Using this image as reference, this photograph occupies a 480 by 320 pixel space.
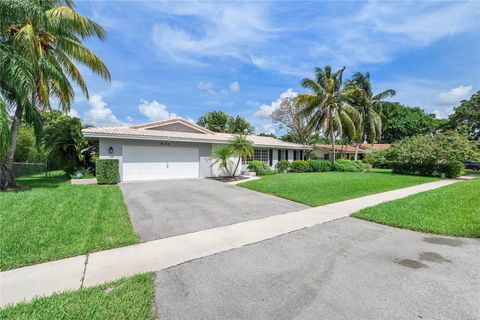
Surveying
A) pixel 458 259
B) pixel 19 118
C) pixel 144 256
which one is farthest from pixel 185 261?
pixel 19 118

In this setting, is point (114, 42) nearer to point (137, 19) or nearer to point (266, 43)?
point (137, 19)

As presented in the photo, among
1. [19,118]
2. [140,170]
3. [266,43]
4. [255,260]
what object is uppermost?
[266,43]

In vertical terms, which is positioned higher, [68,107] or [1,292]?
[68,107]

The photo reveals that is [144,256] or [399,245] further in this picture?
[399,245]

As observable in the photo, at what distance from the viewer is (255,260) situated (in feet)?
12.2

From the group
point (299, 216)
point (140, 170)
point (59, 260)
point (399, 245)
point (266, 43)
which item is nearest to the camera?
point (59, 260)

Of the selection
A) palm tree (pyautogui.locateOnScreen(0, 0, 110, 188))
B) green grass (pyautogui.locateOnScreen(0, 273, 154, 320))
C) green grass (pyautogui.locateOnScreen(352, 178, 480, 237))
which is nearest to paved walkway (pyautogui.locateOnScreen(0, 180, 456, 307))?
green grass (pyautogui.locateOnScreen(0, 273, 154, 320))

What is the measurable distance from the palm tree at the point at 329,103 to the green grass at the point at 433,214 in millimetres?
13348

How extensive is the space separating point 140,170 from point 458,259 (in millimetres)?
13373

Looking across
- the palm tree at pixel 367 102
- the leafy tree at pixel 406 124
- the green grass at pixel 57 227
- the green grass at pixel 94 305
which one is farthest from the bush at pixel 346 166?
the leafy tree at pixel 406 124

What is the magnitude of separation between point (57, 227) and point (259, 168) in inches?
542

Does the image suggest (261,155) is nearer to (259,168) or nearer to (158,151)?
(259,168)

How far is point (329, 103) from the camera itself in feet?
68.7

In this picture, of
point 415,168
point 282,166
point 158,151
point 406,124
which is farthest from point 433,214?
point 406,124
